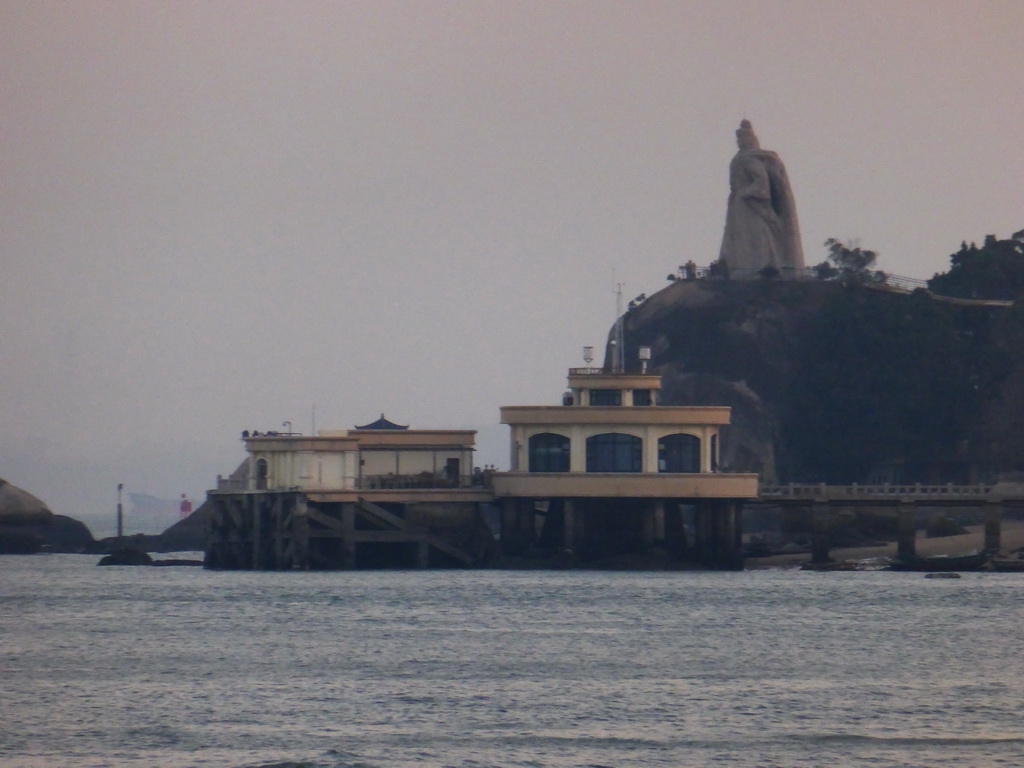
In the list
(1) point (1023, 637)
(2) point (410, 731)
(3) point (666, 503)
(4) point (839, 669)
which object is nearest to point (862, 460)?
(3) point (666, 503)

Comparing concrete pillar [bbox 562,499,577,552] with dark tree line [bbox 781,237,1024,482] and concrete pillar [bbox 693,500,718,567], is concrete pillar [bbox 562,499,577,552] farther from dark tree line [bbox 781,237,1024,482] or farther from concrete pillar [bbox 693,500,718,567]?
dark tree line [bbox 781,237,1024,482]

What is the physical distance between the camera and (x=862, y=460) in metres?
140

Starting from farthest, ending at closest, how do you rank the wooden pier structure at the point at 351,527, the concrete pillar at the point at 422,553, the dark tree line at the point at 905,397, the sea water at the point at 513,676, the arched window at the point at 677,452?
the dark tree line at the point at 905,397 < the arched window at the point at 677,452 < the concrete pillar at the point at 422,553 < the wooden pier structure at the point at 351,527 < the sea water at the point at 513,676

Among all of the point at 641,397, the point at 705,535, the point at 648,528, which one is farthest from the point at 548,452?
the point at 705,535

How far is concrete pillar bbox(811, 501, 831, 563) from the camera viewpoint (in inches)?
3920

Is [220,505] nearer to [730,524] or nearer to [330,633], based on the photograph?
[730,524]

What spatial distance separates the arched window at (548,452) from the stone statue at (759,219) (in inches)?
2723

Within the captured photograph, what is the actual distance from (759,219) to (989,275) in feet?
64.8

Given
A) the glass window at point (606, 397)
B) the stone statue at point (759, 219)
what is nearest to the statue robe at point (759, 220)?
the stone statue at point (759, 219)

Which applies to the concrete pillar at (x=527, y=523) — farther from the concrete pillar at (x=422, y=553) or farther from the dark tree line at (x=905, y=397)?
the dark tree line at (x=905, y=397)

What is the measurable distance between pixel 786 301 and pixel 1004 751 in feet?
388

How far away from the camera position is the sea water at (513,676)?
4247 centimetres

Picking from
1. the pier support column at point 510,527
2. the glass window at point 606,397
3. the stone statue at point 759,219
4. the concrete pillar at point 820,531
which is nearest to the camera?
the pier support column at point 510,527

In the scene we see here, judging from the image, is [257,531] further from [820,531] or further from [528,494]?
[820,531]
